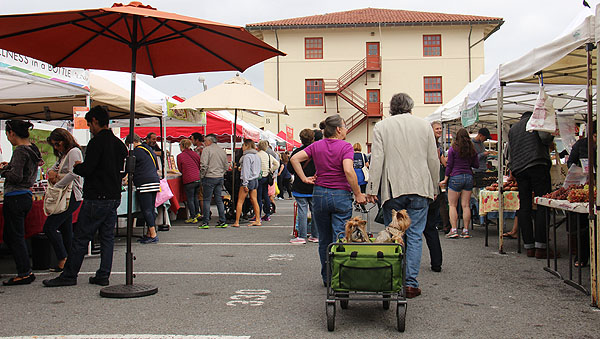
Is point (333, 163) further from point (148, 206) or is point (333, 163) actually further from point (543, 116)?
point (148, 206)

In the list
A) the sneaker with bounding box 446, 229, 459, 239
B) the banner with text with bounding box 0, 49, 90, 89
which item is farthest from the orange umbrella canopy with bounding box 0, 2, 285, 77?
the sneaker with bounding box 446, 229, 459, 239

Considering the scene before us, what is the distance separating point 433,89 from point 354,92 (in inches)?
222

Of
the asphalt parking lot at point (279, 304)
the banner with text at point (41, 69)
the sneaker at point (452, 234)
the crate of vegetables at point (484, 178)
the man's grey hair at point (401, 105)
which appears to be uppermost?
the banner with text at point (41, 69)

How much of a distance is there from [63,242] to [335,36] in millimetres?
36808

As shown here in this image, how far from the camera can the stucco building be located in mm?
42062

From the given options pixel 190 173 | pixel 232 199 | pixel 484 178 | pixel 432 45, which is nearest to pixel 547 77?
pixel 484 178

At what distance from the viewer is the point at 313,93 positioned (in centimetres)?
4266

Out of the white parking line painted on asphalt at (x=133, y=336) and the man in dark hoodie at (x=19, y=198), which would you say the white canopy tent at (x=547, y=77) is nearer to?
the white parking line painted on asphalt at (x=133, y=336)

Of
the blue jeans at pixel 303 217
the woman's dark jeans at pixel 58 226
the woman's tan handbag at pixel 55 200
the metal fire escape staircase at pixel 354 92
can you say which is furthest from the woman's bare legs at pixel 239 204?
the metal fire escape staircase at pixel 354 92

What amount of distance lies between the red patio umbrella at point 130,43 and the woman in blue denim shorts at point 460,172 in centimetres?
420

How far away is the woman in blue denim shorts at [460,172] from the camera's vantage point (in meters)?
9.80

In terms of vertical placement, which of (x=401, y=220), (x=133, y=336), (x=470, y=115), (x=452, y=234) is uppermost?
(x=470, y=115)

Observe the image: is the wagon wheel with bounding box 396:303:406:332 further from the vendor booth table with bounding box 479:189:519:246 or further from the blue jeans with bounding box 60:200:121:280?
the vendor booth table with bounding box 479:189:519:246

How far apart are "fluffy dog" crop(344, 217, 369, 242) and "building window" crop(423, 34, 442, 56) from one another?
39.4m
